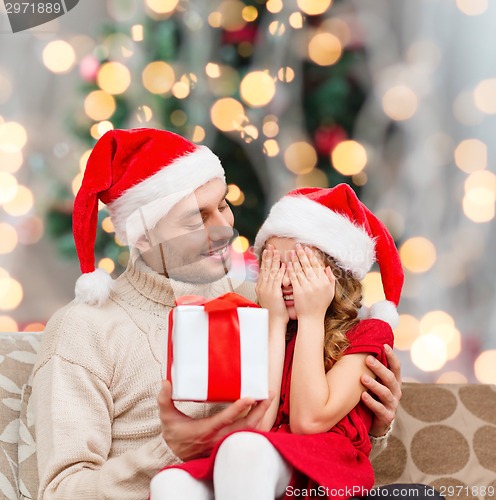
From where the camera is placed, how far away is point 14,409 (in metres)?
1.77

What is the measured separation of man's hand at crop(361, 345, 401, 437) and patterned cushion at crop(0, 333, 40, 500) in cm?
75

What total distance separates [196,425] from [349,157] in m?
1.44

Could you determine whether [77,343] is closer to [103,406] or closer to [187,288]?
[103,406]

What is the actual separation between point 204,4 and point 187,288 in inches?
47.8

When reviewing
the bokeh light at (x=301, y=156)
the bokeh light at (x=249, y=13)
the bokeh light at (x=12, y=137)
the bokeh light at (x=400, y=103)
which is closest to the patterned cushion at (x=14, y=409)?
the bokeh light at (x=12, y=137)

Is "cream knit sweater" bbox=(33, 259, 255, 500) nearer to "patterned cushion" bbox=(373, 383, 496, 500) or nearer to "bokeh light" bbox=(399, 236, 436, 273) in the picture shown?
"patterned cushion" bbox=(373, 383, 496, 500)

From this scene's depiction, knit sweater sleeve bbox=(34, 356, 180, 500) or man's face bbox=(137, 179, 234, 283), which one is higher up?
man's face bbox=(137, 179, 234, 283)

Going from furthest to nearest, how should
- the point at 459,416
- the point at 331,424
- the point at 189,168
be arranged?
the point at 459,416
the point at 189,168
the point at 331,424

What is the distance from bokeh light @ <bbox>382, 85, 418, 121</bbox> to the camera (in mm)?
2502

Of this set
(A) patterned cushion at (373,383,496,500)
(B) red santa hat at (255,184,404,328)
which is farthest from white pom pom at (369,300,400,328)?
(A) patterned cushion at (373,383,496,500)

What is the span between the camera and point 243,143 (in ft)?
8.06

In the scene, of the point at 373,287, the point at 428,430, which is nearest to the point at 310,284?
the point at 428,430

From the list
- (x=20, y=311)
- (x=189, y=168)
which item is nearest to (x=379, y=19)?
(x=189, y=168)

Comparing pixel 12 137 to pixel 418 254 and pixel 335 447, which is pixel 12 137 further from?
pixel 335 447
